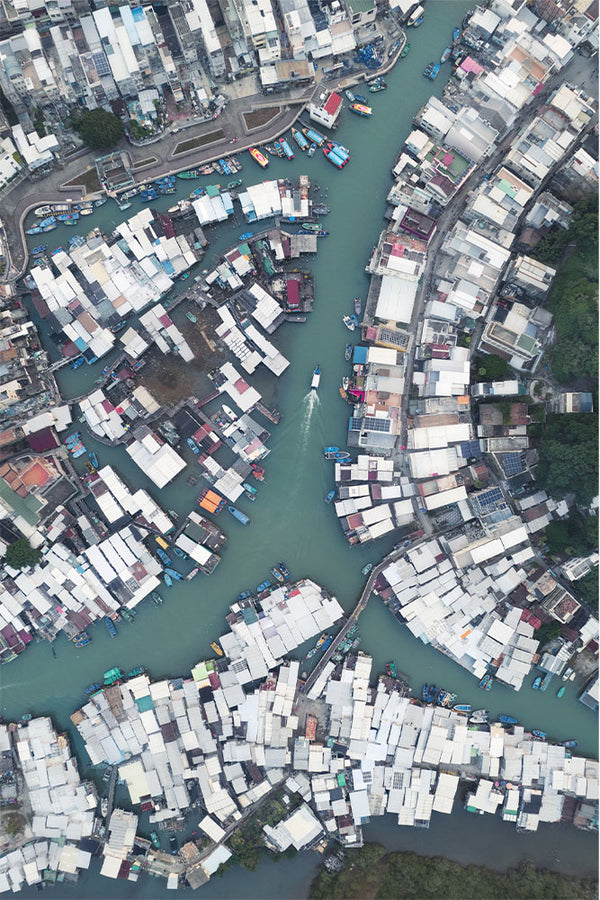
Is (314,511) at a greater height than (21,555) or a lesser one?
lesser

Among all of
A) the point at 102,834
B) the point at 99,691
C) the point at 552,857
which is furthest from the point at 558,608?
the point at 102,834

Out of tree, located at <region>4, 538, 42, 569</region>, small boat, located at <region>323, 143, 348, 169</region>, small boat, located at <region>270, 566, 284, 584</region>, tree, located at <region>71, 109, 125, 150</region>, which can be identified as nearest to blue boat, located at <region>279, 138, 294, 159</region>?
small boat, located at <region>323, 143, 348, 169</region>

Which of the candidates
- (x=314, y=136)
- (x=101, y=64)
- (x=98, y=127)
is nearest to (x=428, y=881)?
(x=314, y=136)

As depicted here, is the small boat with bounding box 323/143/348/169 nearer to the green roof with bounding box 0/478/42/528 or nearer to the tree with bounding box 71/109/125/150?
the tree with bounding box 71/109/125/150

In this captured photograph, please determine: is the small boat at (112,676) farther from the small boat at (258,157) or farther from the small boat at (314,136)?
the small boat at (314,136)

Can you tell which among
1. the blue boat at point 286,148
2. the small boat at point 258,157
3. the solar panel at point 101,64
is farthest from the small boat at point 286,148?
the solar panel at point 101,64

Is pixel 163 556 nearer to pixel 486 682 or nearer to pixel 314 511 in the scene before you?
pixel 314 511
